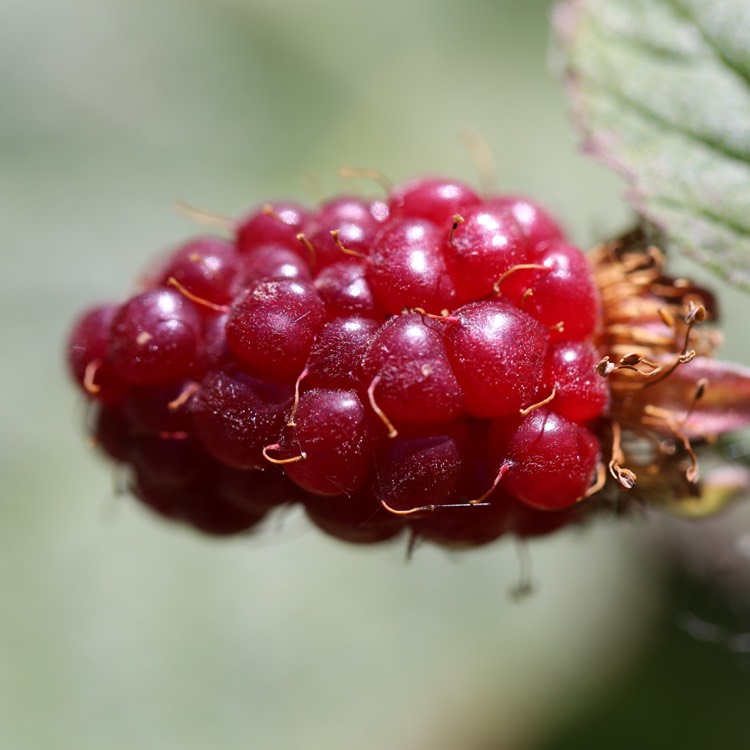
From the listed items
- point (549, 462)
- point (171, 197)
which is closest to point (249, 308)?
point (549, 462)

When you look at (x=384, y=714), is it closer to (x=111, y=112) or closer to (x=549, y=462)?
(x=549, y=462)

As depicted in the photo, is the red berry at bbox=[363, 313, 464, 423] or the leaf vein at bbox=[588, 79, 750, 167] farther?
the leaf vein at bbox=[588, 79, 750, 167]

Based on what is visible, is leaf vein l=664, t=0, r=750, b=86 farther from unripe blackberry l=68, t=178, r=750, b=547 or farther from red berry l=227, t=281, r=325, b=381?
red berry l=227, t=281, r=325, b=381

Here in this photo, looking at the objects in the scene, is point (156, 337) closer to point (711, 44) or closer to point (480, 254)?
point (480, 254)

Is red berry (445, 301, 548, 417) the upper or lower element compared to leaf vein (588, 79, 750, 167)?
lower

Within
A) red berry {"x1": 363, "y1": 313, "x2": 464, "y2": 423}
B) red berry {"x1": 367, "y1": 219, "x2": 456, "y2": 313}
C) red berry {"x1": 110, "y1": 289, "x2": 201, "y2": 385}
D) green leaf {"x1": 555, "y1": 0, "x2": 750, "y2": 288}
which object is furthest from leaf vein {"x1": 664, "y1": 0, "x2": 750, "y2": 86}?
red berry {"x1": 110, "y1": 289, "x2": 201, "y2": 385}

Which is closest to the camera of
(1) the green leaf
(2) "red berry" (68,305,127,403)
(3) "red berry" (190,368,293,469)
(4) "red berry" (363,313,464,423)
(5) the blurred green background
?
(4) "red berry" (363,313,464,423)

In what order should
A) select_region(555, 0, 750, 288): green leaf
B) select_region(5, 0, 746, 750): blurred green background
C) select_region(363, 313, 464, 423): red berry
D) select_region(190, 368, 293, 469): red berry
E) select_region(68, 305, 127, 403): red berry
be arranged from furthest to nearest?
1. select_region(5, 0, 746, 750): blurred green background
2. select_region(68, 305, 127, 403): red berry
3. select_region(555, 0, 750, 288): green leaf
4. select_region(190, 368, 293, 469): red berry
5. select_region(363, 313, 464, 423): red berry
